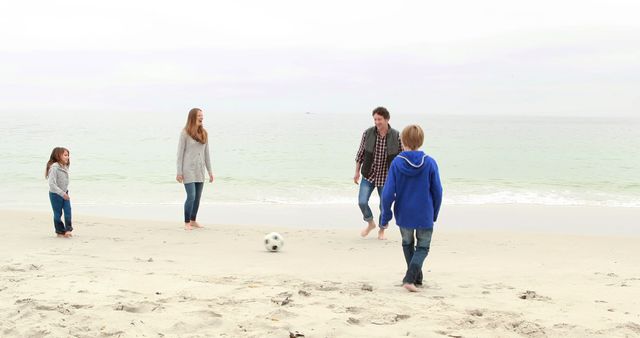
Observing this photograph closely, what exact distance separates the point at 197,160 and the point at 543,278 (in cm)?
491

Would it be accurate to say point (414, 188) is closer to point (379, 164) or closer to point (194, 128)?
point (379, 164)

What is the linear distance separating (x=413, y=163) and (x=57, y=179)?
478cm

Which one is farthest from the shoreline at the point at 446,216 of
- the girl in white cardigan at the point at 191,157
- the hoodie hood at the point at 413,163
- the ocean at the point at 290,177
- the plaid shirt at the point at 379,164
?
the hoodie hood at the point at 413,163

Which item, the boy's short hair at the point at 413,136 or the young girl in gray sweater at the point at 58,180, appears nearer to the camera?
the boy's short hair at the point at 413,136

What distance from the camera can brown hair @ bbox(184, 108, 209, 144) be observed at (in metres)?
8.12

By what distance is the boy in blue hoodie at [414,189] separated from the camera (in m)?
4.79

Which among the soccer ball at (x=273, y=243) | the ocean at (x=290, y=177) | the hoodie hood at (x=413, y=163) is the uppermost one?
the hoodie hood at (x=413, y=163)

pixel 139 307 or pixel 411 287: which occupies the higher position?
pixel 139 307

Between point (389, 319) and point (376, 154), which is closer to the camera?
point (389, 319)

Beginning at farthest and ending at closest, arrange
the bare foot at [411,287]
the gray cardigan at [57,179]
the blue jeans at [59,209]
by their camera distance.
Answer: the blue jeans at [59,209]
the gray cardigan at [57,179]
the bare foot at [411,287]

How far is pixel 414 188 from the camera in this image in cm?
484

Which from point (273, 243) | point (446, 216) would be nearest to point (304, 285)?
point (273, 243)

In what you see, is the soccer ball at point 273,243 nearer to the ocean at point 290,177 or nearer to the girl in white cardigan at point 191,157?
the girl in white cardigan at point 191,157

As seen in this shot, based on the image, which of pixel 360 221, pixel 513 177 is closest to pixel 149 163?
pixel 513 177
